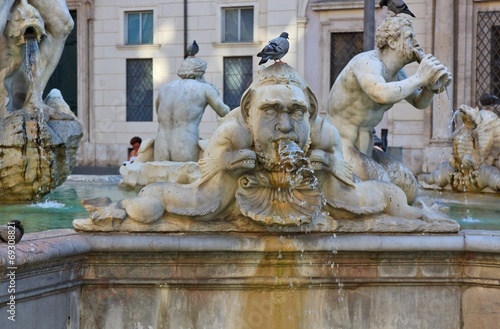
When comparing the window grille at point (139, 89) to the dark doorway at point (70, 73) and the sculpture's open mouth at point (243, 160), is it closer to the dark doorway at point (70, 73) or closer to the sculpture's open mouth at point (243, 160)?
the dark doorway at point (70, 73)

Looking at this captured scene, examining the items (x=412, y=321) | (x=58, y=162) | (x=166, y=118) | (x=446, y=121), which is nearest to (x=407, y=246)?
(x=412, y=321)

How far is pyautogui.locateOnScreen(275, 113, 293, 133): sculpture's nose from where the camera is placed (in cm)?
454

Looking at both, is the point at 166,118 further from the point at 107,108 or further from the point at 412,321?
the point at 107,108

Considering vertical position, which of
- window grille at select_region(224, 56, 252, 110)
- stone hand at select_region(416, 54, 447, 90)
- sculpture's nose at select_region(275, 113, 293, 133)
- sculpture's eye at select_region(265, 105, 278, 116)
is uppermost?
window grille at select_region(224, 56, 252, 110)

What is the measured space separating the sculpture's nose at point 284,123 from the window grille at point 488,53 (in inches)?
648

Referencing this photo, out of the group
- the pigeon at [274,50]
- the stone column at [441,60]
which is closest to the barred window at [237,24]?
the stone column at [441,60]

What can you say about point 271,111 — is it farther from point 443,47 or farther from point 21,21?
point 443,47

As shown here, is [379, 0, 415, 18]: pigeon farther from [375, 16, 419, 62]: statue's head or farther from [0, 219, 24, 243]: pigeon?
[0, 219, 24, 243]: pigeon

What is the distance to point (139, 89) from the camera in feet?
80.3

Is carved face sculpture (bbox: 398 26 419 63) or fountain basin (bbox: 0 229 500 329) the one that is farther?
carved face sculpture (bbox: 398 26 419 63)

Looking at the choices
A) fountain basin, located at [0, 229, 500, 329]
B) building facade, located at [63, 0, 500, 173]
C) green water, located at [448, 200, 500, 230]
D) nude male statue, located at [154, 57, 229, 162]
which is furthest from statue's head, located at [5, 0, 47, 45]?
building facade, located at [63, 0, 500, 173]

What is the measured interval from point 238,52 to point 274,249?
18730mm

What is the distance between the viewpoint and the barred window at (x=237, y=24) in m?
23.4

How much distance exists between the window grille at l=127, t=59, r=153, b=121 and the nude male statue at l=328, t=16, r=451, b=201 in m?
17.8
